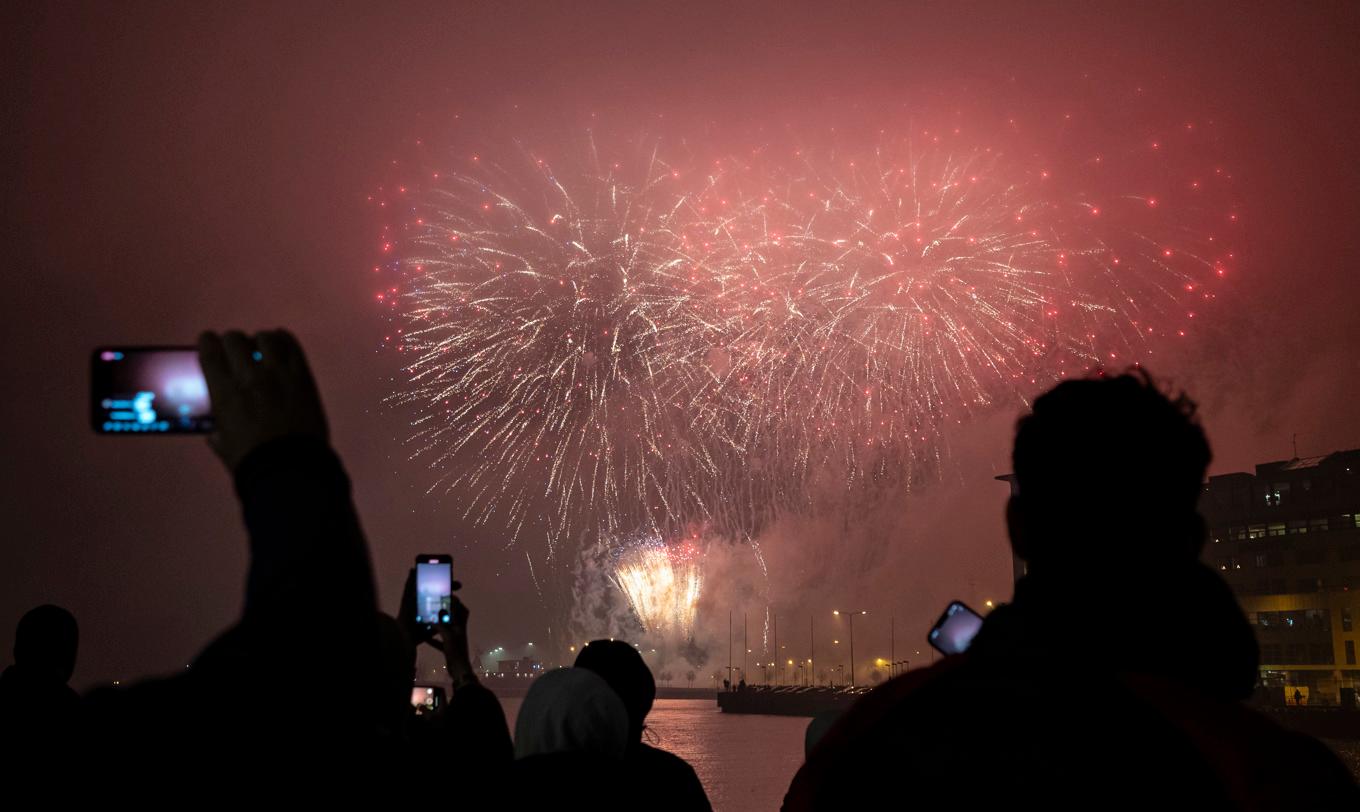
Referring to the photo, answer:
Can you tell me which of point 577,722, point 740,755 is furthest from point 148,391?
point 740,755

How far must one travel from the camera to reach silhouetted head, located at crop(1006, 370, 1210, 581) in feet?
6.64

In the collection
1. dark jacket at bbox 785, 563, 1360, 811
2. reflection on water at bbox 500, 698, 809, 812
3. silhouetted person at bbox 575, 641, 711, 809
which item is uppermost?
dark jacket at bbox 785, 563, 1360, 811

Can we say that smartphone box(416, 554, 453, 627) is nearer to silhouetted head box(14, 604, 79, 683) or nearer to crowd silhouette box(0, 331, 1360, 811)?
silhouetted head box(14, 604, 79, 683)

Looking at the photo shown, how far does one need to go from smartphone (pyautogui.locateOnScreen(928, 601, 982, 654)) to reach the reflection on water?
21917 mm

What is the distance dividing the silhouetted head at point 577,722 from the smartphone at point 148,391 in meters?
1.86

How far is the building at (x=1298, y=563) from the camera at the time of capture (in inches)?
3113

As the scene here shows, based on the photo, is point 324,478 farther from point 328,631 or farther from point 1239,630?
point 1239,630

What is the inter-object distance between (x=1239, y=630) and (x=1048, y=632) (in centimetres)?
31

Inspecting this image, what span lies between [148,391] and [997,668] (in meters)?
1.68

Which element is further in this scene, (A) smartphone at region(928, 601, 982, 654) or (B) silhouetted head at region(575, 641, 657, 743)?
(B) silhouetted head at region(575, 641, 657, 743)

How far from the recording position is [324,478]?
1603mm

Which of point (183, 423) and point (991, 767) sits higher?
point (183, 423)

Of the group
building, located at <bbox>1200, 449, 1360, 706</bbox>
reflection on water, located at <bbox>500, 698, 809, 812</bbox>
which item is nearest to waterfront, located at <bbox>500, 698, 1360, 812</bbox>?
reflection on water, located at <bbox>500, 698, 809, 812</bbox>

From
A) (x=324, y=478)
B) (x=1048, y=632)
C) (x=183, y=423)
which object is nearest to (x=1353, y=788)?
(x=1048, y=632)
